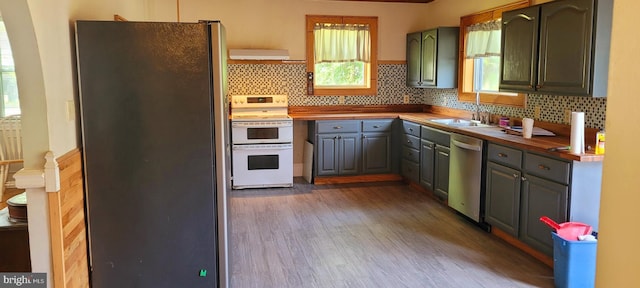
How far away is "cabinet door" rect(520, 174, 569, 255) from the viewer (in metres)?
3.35

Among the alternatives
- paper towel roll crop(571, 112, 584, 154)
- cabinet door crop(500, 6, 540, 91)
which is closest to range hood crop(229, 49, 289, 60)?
cabinet door crop(500, 6, 540, 91)

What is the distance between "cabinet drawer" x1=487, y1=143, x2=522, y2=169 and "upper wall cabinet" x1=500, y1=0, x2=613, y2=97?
0.53 m

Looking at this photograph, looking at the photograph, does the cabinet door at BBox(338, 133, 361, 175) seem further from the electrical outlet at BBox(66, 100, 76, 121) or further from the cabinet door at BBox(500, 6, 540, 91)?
the electrical outlet at BBox(66, 100, 76, 121)

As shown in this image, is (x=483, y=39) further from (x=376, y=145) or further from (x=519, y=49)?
(x=376, y=145)

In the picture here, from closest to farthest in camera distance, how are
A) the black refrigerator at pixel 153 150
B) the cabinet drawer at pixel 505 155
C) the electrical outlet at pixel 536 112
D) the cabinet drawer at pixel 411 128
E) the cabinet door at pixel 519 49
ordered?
the black refrigerator at pixel 153 150 → the cabinet drawer at pixel 505 155 → the cabinet door at pixel 519 49 → the electrical outlet at pixel 536 112 → the cabinet drawer at pixel 411 128

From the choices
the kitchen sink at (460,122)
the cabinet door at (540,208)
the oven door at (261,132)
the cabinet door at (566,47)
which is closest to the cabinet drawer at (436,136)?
the kitchen sink at (460,122)

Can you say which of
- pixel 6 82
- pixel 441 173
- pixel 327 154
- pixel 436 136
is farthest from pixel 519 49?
pixel 6 82

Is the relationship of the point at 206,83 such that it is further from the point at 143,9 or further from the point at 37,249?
the point at 143,9

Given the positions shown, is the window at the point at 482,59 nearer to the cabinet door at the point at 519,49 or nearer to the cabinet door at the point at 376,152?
the cabinet door at the point at 519,49

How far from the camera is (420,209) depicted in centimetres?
512

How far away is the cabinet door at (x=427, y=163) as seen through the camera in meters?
5.41

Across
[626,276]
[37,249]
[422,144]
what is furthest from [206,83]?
[422,144]

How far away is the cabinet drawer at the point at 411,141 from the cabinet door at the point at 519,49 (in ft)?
4.72

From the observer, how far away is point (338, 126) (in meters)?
6.09
